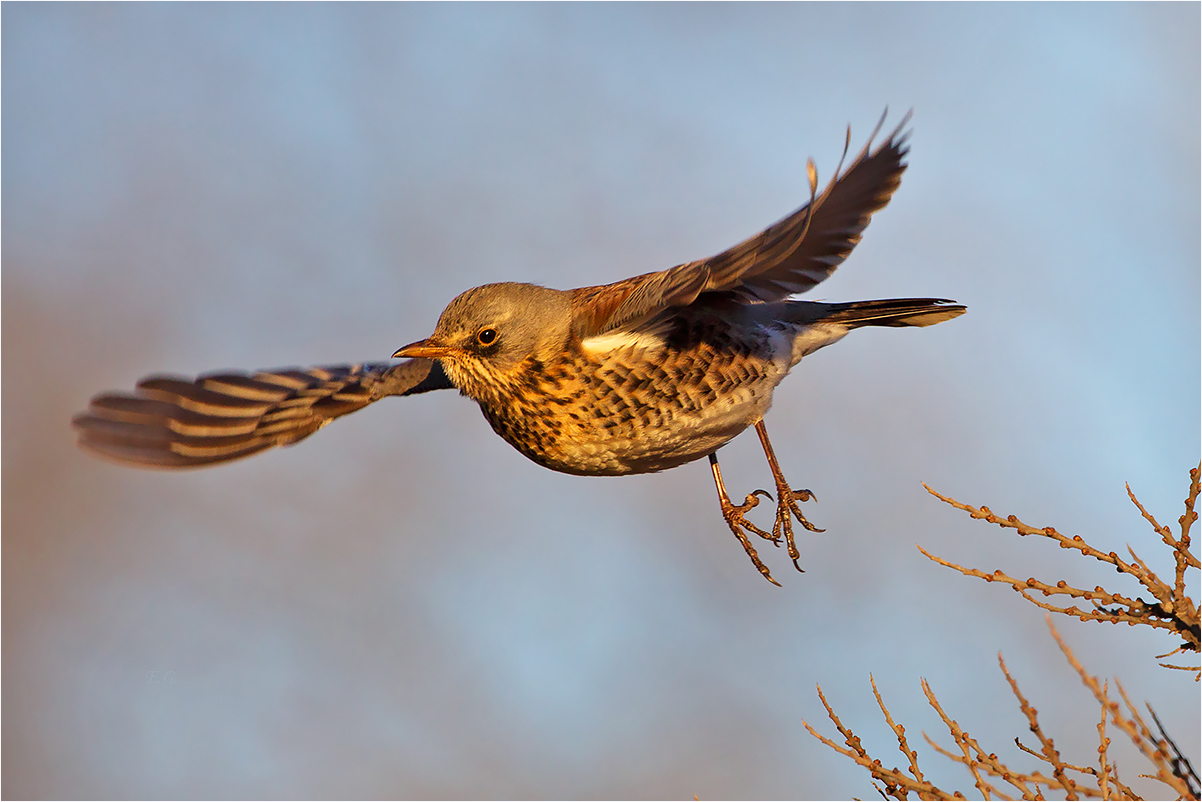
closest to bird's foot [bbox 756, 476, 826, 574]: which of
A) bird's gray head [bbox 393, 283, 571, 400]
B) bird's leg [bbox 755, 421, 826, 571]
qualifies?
bird's leg [bbox 755, 421, 826, 571]

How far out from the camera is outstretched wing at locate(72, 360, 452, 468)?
11.2ft

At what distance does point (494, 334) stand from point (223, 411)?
1125mm

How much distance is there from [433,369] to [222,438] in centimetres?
81

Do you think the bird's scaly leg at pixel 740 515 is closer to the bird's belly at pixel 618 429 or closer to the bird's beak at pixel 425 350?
the bird's belly at pixel 618 429

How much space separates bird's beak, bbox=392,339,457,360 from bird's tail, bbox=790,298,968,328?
1.35 m

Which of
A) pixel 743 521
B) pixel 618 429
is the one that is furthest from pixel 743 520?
pixel 618 429

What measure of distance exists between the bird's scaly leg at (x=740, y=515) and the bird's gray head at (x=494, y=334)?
1.03 meters

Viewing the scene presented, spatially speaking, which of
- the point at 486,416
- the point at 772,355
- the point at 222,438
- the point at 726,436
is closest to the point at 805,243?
the point at 772,355

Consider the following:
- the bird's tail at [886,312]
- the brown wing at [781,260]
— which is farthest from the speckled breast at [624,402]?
the bird's tail at [886,312]

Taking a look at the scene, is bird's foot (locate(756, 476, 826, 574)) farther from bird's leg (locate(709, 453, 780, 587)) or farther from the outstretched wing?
the outstretched wing

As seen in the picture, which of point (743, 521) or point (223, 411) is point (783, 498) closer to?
point (743, 521)

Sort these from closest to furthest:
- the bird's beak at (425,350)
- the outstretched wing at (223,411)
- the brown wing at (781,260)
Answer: the brown wing at (781,260) < the bird's beak at (425,350) < the outstretched wing at (223,411)

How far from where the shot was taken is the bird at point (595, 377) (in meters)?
3.23

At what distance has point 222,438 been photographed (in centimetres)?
355
